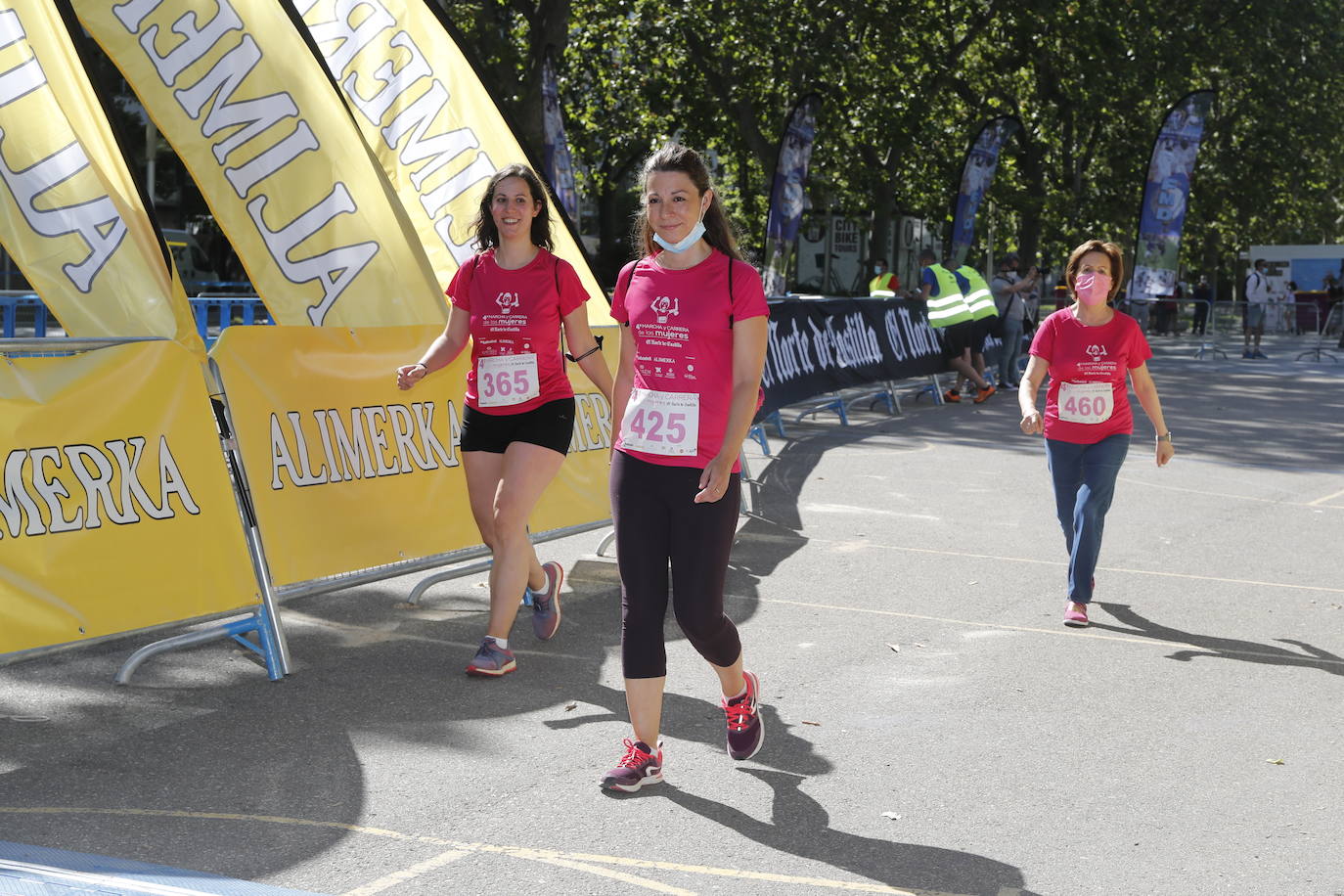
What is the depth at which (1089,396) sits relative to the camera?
A: 290 inches

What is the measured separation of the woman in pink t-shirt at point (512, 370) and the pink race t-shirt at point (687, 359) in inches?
56.1

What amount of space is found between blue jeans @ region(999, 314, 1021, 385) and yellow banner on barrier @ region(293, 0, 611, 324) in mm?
12663

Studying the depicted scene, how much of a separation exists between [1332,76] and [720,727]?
3826 centimetres

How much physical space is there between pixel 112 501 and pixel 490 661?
1.59 metres

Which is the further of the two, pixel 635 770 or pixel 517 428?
pixel 517 428

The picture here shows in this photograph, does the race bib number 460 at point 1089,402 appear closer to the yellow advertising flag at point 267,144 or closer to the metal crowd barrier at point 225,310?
the yellow advertising flag at point 267,144

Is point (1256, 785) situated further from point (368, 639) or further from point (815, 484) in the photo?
point (815, 484)

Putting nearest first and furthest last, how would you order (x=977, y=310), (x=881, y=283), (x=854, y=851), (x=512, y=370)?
1. (x=854, y=851)
2. (x=512, y=370)
3. (x=977, y=310)
4. (x=881, y=283)

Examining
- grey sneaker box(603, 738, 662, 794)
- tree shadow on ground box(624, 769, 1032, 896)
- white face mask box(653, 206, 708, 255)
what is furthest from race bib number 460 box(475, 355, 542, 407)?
tree shadow on ground box(624, 769, 1032, 896)

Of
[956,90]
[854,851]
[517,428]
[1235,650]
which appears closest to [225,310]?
[517,428]

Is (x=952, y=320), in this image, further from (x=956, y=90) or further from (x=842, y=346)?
(x=956, y=90)

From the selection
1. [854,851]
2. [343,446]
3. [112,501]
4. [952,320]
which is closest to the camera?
[854,851]

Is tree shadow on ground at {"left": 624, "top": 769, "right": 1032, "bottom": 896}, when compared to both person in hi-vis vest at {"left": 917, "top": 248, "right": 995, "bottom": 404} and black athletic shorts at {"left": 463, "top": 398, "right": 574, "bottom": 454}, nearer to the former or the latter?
black athletic shorts at {"left": 463, "top": 398, "right": 574, "bottom": 454}

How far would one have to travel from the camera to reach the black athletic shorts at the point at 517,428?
611 centimetres
